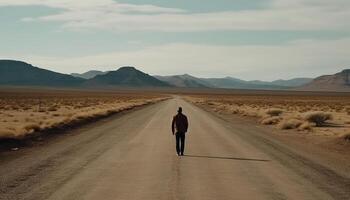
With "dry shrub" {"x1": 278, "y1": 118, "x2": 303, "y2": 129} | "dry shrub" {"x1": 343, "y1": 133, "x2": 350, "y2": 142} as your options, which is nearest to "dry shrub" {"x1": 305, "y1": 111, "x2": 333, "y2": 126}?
"dry shrub" {"x1": 278, "y1": 118, "x2": 303, "y2": 129}

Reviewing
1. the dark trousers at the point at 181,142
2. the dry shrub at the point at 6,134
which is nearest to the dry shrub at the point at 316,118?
the dry shrub at the point at 6,134

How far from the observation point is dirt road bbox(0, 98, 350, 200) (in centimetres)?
1046

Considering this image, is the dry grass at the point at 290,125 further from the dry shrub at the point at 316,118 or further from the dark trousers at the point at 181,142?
the dark trousers at the point at 181,142

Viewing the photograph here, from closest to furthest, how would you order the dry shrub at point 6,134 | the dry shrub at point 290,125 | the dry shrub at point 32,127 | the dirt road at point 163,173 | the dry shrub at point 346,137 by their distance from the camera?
the dirt road at point 163,173 < the dry shrub at point 6,134 < the dry shrub at point 346,137 < the dry shrub at point 32,127 < the dry shrub at point 290,125

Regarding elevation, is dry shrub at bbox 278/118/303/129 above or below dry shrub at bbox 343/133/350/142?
below

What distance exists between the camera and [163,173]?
43.2 feet

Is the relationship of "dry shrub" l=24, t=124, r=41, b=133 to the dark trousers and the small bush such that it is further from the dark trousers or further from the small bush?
the dark trousers

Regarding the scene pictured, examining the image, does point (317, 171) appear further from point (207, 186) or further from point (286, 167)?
point (207, 186)

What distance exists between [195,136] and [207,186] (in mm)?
13972

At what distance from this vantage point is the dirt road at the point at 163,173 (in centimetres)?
1046

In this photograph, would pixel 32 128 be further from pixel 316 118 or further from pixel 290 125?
pixel 316 118

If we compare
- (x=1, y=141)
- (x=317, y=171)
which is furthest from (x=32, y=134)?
(x=317, y=171)

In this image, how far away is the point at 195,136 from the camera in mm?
25203

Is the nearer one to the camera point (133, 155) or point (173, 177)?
point (173, 177)
